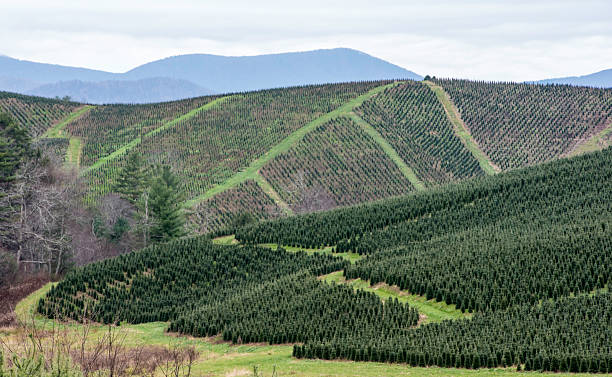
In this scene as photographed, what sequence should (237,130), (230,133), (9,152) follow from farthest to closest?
(237,130) → (230,133) → (9,152)

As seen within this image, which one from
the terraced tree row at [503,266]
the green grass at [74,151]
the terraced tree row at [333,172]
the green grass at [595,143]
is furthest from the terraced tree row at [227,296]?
the green grass at [595,143]

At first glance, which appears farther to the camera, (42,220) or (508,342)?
(42,220)

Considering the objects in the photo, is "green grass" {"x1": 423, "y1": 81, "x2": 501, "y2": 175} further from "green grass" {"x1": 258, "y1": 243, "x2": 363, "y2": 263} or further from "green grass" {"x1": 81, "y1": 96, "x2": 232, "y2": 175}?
"green grass" {"x1": 258, "y1": 243, "x2": 363, "y2": 263}

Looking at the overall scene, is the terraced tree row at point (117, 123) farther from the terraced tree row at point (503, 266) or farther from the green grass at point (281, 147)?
the terraced tree row at point (503, 266)

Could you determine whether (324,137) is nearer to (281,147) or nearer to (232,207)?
(281,147)

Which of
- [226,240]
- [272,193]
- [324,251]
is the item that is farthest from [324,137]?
[324,251]

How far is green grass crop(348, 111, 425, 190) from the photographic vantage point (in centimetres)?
9818

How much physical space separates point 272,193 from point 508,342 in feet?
213

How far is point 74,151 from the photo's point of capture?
107 metres

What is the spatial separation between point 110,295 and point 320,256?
44.3 feet

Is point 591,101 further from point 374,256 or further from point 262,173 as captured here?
A: point 374,256

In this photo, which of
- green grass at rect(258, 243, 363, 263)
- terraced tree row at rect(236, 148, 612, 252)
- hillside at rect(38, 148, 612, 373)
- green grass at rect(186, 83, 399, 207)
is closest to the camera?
hillside at rect(38, 148, 612, 373)

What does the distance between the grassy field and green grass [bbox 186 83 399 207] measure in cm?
5054

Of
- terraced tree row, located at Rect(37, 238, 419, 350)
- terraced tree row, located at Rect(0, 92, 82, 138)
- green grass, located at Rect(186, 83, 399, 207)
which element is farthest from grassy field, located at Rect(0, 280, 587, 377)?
terraced tree row, located at Rect(0, 92, 82, 138)
